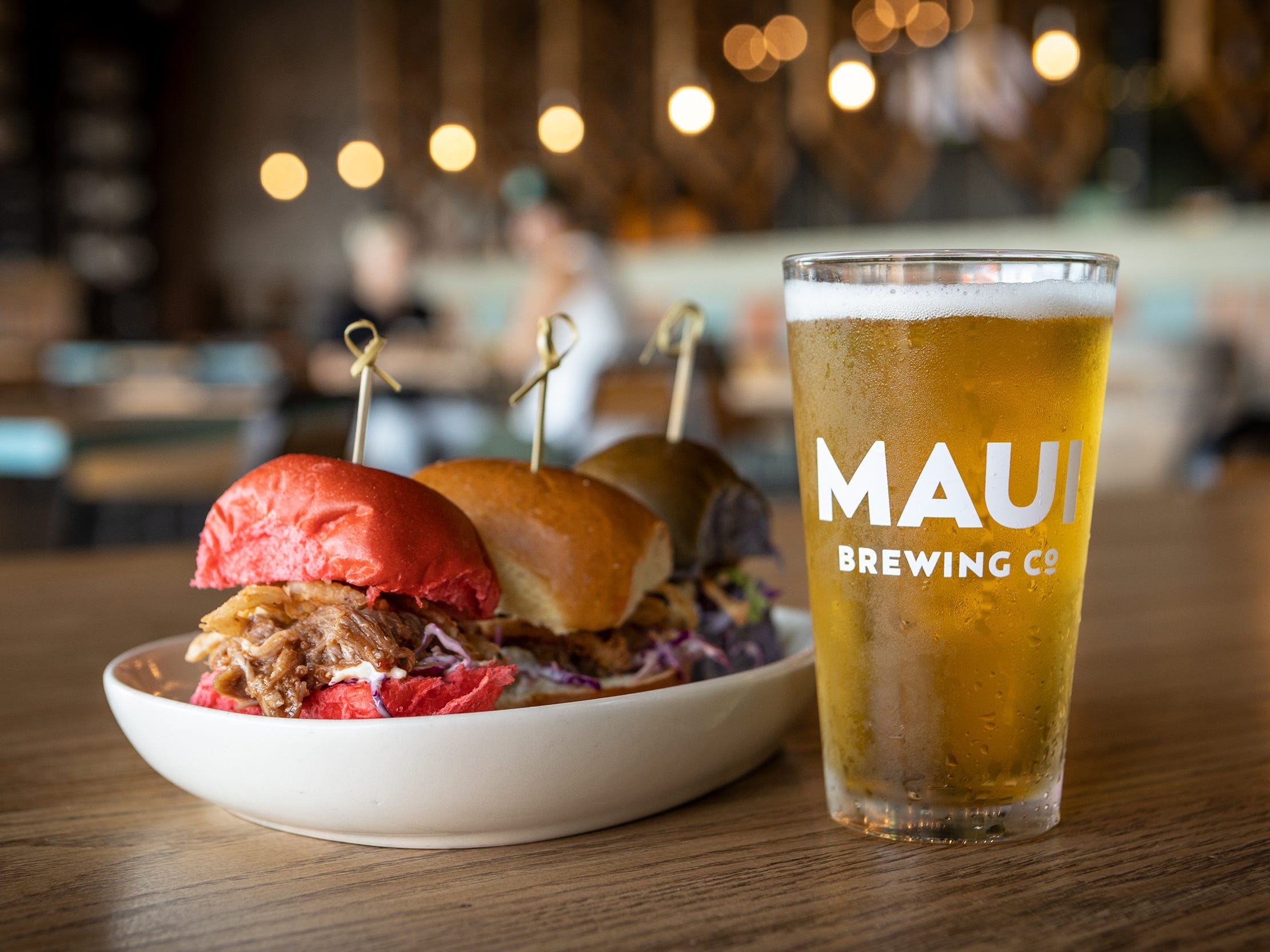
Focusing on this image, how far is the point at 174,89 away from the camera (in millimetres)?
10766

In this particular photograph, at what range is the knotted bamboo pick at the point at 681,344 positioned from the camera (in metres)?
0.66

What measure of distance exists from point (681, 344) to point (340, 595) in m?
0.28

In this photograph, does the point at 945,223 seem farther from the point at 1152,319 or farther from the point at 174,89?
the point at 174,89

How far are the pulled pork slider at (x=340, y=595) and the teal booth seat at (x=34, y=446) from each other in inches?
94.2

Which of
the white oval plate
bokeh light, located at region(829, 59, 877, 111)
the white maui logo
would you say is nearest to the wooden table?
the white oval plate

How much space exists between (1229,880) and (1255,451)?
369 centimetres

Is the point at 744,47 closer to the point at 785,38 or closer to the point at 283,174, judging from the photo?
the point at 785,38

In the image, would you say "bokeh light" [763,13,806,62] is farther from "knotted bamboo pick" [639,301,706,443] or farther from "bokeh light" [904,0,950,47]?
"knotted bamboo pick" [639,301,706,443]

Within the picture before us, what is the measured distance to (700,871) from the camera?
445 millimetres

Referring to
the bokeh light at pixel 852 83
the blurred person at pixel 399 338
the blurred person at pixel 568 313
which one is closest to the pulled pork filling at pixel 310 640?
the blurred person at pixel 399 338

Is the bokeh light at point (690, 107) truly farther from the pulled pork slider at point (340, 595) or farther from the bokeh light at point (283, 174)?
the pulled pork slider at point (340, 595)

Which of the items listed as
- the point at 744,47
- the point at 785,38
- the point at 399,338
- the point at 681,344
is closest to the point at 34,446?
the point at 681,344

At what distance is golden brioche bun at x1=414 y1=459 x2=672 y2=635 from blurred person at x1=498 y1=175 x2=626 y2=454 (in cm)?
292

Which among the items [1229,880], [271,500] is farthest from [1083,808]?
[271,500]
